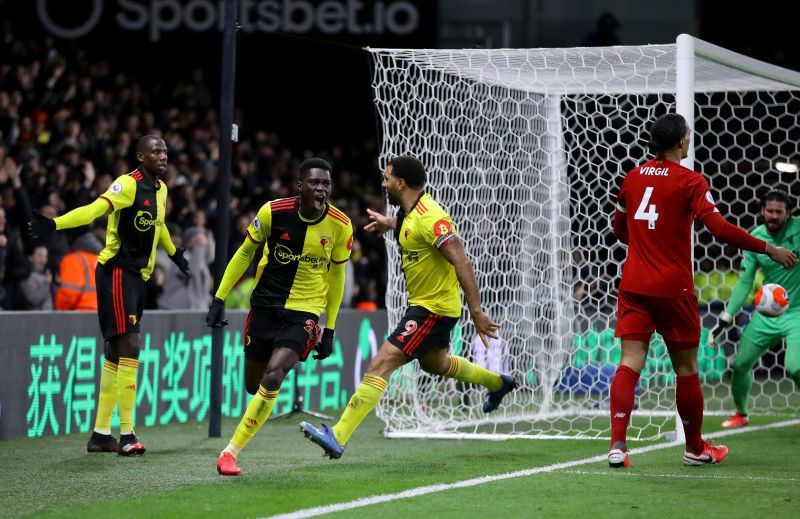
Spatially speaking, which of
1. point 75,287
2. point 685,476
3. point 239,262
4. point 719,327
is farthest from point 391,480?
point 75,287

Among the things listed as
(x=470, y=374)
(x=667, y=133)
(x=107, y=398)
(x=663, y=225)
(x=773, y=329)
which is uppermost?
(x=667, y=133)

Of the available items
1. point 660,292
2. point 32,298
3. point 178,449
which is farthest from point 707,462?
point 32,298

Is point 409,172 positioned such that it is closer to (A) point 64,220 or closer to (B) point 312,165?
(B) point 312,165

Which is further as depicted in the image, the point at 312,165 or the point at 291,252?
the point at 291,252

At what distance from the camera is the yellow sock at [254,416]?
7176 mm

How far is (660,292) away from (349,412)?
6.69 feet

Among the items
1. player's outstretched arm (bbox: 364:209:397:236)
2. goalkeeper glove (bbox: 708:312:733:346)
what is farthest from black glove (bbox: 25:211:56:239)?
goalkeeper glove (bbox: 708:312:733:346)

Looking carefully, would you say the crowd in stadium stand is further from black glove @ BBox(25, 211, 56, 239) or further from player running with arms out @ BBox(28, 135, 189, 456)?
black glove @ BBox(25, 211, 56, 239)

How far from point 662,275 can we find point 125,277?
3769 mm

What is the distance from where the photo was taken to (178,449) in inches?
348

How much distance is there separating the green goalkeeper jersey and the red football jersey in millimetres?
2591

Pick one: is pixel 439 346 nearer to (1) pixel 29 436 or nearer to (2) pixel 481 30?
(1) pixel 29 436

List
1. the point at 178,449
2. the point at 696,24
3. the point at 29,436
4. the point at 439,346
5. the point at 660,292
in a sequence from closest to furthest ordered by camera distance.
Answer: the point at 660,292 → the point at 439,346 → the point at 178,449 → the point at 29,436 → the point at 696,24

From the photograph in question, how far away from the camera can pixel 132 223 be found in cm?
865
